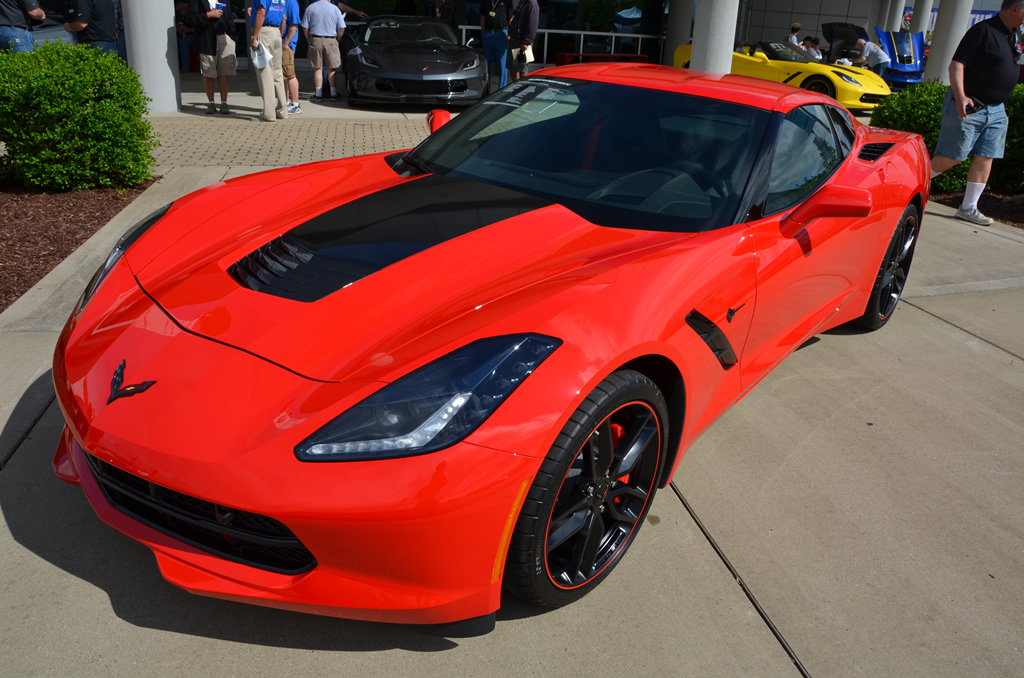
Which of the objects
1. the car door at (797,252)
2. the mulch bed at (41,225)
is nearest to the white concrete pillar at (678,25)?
the mulch bed at (41,225)

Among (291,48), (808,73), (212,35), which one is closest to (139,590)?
(212,35)

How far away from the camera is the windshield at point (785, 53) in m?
14.1

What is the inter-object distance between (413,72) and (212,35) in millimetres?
2448

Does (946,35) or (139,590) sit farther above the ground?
(946,35)

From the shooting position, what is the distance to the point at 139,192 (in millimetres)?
6344

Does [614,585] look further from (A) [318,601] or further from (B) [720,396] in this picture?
(A) [318,601]

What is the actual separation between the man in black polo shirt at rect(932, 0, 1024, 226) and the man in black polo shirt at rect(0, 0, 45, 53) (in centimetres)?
853

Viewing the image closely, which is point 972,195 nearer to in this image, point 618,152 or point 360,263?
point 618,152

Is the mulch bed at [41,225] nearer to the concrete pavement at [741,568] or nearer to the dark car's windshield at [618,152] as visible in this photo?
the concrete pavement at [741,568]

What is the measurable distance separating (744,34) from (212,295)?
1014 inches

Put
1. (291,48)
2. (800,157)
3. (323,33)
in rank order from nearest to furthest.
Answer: (800,157) < (291,48) < (323,33)

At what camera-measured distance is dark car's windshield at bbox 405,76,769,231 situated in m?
2.88

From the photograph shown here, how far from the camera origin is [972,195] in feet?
22.4

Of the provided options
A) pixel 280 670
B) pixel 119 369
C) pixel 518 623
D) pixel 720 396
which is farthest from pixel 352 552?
pixel 720 396
